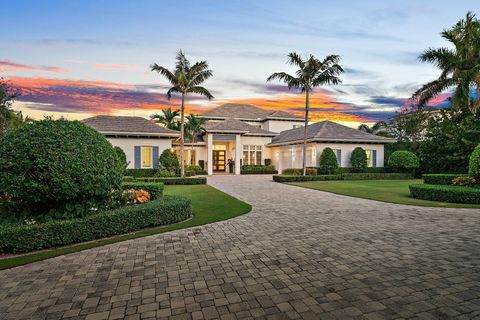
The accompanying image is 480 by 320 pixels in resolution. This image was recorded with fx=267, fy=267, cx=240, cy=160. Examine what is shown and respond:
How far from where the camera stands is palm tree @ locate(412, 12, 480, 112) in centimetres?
1925

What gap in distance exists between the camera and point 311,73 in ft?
69.5

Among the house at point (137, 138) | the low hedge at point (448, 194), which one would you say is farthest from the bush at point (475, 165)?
the house at point (137, 138)

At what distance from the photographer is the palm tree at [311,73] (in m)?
20.8

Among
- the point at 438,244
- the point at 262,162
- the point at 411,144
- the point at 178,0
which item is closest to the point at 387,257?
the point at 438,244

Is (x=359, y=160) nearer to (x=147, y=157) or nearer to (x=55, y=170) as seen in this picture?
(x=147, y=157)

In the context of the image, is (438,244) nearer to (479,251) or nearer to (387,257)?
(479,251)

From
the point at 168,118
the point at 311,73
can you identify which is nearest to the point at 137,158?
the point at 168,118

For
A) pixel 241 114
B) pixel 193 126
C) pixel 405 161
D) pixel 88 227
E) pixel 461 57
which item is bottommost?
pixel 88 227

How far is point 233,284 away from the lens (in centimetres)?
380

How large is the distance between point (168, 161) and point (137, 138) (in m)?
3.71

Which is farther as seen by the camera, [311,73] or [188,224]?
[311,73]

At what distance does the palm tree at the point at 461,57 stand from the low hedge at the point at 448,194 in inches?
472

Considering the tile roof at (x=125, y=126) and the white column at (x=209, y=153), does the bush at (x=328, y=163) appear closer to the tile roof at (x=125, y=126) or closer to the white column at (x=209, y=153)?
the white column at (x=209, y=153)

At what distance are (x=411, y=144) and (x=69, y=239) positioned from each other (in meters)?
38.3
